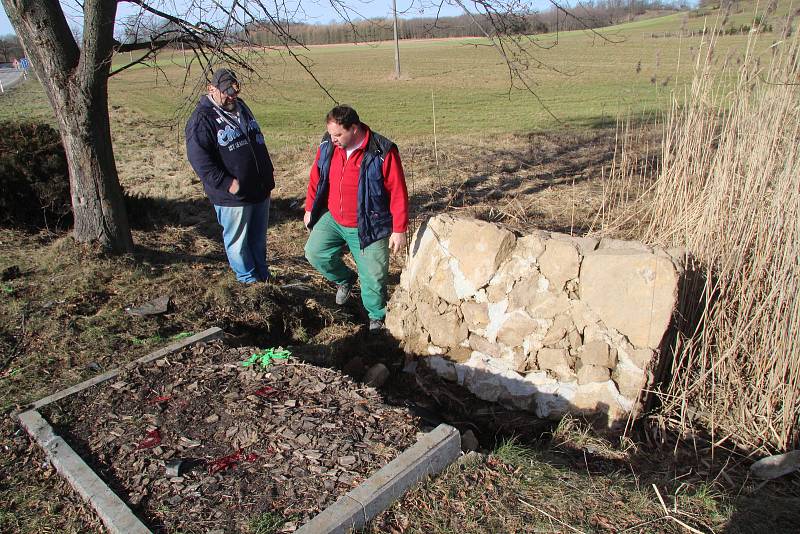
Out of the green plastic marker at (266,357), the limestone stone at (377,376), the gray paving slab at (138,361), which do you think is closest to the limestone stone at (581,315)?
the limestone stone at (377,376)

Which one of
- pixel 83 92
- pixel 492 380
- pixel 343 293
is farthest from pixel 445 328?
pixel 83 92

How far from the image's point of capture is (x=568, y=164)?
396 inches

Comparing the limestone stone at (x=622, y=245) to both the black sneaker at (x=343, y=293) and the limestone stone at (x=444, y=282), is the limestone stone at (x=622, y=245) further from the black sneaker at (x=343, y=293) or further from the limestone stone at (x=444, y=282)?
the black sneaker at (x=343, y=293)

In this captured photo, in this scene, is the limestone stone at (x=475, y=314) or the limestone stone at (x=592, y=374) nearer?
the limestone stone at (x=592, y=374)

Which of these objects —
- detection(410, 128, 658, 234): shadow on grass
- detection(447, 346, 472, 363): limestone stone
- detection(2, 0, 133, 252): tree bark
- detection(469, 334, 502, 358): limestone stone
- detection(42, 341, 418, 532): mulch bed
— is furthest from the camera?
detection(410, 128, 658, 234): shadow on grass

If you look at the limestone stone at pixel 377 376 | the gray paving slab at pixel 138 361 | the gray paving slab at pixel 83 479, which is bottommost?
the limestone stone at pixel 377 376

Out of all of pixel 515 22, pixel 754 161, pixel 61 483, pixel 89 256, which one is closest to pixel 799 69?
pixel 754 161

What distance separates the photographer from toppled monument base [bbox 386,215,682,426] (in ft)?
11.6

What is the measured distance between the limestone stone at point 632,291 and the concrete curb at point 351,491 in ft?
4.41

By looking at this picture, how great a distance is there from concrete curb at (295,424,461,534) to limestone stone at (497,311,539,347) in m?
1.24

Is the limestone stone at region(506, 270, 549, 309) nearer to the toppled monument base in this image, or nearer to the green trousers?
the toppled monument base

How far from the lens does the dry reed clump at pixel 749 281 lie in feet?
10.9

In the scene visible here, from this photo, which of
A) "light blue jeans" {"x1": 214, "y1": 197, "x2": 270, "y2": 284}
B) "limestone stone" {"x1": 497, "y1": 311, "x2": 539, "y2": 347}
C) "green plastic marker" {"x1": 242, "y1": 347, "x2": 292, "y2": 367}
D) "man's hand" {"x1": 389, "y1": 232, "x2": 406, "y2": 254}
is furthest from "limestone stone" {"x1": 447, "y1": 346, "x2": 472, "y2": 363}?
"light blue jeans" {"x1": 214, "y1": 197, "x2": 270, "y2": 284}

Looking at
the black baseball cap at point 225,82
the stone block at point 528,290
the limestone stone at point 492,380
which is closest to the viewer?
the stone block at point 528,290
